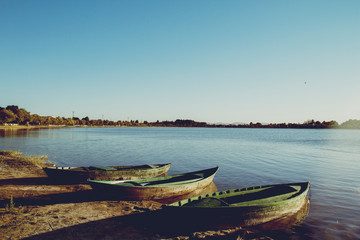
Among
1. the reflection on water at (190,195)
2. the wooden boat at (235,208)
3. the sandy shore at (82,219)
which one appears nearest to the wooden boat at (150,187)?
the reflection on water at (190,195)

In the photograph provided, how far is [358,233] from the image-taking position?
1126cm

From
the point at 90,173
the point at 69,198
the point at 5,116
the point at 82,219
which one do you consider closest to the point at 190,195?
the point at 82,219

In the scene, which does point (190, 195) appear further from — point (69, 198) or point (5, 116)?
point (5, 116)

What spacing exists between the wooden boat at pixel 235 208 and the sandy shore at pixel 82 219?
50cm

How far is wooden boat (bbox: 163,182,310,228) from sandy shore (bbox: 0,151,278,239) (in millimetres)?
503

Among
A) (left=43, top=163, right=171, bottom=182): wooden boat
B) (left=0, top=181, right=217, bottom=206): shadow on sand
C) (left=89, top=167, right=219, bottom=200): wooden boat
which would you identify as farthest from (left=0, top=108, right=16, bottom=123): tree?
(left=89, top=167, right=219, bottom=200): wooden boat

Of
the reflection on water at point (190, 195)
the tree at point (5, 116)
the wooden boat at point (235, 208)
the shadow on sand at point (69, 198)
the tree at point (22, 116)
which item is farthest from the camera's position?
the tree at point (22, 116)

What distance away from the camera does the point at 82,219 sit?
35.1 ft

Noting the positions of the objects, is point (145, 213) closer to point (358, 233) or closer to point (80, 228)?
point (80, 228)

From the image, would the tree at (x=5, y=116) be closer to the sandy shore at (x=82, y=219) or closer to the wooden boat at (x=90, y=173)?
the sandy shore at (x=82, y=219)

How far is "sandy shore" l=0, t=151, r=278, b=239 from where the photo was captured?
936 centimetres

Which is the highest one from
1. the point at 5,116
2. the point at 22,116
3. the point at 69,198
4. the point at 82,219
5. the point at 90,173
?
the point at 22,116

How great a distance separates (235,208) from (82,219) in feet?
23.7

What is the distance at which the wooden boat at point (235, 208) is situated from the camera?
963cm
